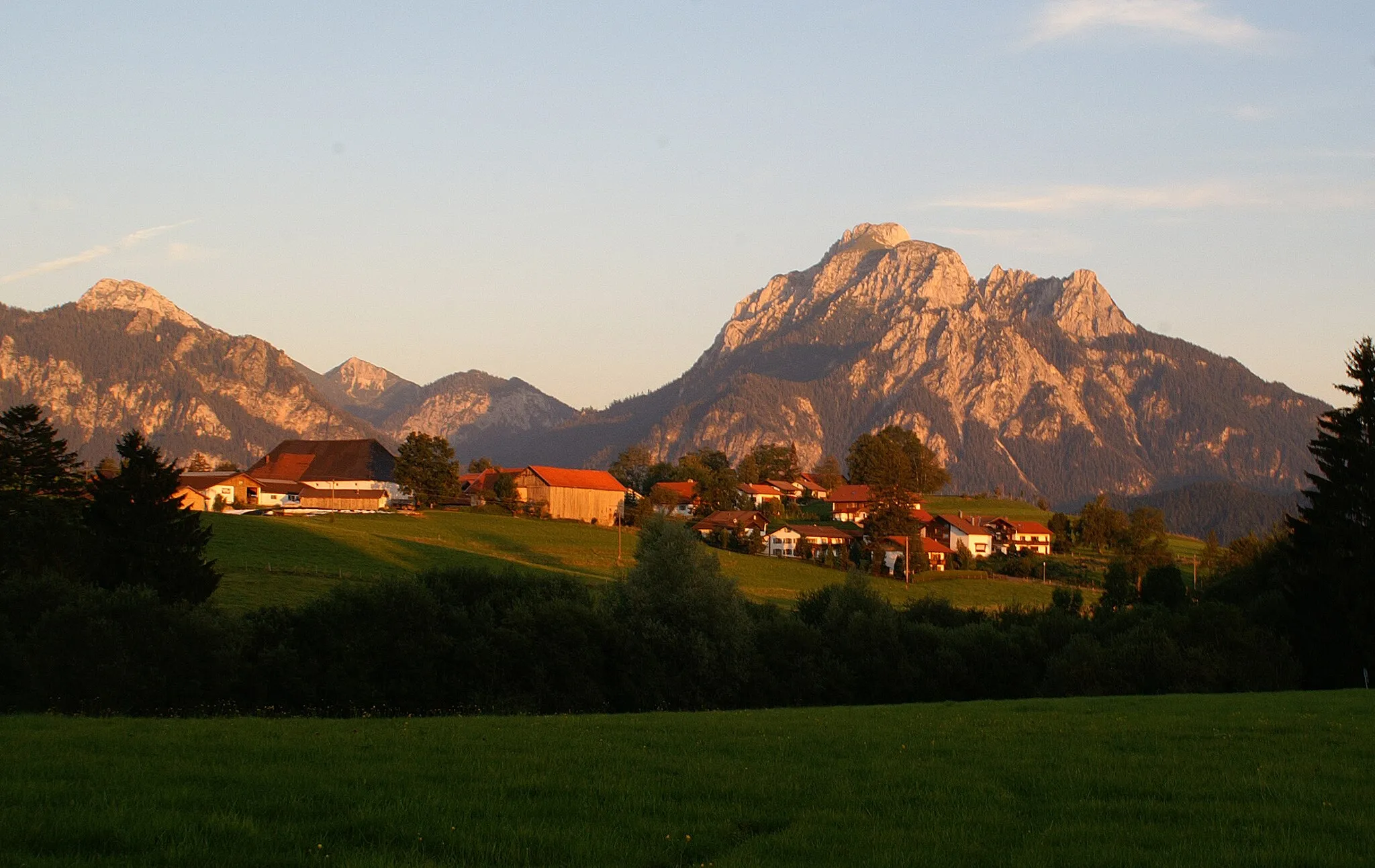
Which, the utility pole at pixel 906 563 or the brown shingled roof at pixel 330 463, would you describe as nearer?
the utility pole at pixel 906 563

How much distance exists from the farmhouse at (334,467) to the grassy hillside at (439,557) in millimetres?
44690

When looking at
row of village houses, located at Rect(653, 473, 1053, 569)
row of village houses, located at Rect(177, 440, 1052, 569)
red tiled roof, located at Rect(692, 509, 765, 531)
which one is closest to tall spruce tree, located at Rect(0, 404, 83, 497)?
row of village houses, located at Rect(653, 473, 1053, 569)

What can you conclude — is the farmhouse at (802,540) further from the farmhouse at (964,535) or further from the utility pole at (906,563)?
the farmhouse at (964,535)

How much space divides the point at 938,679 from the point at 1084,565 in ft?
329

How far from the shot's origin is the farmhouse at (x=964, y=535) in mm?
167750

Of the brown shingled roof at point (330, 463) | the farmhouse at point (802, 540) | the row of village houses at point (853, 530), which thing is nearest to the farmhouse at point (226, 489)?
A: the brown shingled roof at point (330, 463)

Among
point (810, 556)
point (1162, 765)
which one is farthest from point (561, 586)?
point (810, 556)

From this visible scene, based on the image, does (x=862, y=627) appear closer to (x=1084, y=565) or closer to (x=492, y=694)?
(x=492, y=694)

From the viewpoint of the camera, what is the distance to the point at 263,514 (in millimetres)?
115938

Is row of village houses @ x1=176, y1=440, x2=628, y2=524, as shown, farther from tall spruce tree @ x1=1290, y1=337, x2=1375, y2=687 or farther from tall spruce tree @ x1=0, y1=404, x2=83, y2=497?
tall spruce tree @ x1=1290, y1=337, x2=1375, y2=687

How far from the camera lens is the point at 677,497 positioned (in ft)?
561

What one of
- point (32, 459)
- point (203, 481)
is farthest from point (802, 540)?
point (32, 459)

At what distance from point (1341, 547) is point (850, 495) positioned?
13333cm

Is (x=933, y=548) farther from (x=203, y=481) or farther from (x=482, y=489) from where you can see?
(x=203, y=481)
